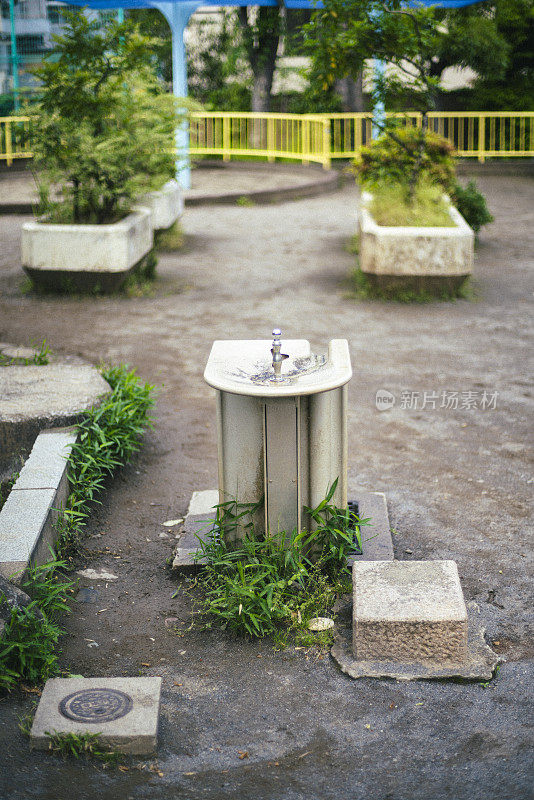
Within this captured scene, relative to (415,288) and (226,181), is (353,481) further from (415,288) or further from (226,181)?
(226,181)

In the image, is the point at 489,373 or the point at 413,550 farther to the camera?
the point at 489,373

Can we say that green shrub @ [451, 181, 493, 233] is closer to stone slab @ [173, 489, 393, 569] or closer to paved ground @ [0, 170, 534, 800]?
paved ground @ [0, 170, 534, 800]

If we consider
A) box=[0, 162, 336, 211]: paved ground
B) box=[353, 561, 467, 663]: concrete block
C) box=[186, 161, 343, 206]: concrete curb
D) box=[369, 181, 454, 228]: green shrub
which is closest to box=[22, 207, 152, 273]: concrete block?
box=[369, 181, 454, 228]: green shrub

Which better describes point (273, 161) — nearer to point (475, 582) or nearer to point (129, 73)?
point (129, 73)

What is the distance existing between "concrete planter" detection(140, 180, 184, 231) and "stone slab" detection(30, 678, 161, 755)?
830 cm

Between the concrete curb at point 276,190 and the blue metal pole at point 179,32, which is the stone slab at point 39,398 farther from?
the concrete curb at point 276,190

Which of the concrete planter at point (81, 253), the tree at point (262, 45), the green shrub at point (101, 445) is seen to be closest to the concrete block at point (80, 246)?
the concrete planter at point (81, 253)

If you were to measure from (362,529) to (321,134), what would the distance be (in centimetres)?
1616

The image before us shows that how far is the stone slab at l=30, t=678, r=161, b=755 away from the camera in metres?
3.28

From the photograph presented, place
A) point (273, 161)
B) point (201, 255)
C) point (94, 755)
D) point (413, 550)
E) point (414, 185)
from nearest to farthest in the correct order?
point (94, 755)
point (413, 550)
point (414, 185)
point (201, 255)
point (273, 161)

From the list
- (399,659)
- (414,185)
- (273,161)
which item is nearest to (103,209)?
(414,185)

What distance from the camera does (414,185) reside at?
10859 mm

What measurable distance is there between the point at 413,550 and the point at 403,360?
11.4 feet

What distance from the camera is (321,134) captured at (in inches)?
775
